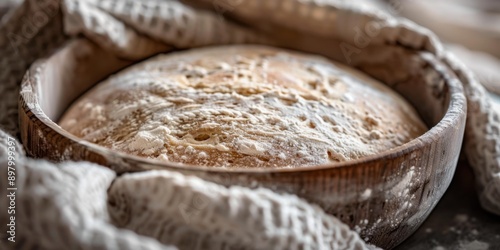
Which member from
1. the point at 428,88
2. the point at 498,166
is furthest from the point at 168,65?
the point at 498,166

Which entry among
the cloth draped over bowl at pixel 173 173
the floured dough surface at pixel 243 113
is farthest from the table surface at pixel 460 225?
the floured dough surface at pixel 243 113

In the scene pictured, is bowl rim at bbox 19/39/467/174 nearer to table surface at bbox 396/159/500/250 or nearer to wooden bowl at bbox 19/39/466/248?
wooden bowl at bbox 19/39/466/248

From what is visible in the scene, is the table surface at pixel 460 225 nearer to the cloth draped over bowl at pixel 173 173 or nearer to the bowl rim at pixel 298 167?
the cloth draped over bowl at pixel 173 173

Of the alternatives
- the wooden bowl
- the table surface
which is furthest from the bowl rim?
the table surface

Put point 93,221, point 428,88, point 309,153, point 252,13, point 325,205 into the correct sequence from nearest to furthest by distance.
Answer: point 93,221 → point 325,205 → point 309,153 → point 428,88 → point 252,13

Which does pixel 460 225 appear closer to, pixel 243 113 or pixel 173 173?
pixel 243 113

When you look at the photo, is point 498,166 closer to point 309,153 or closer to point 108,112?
point 309,153
